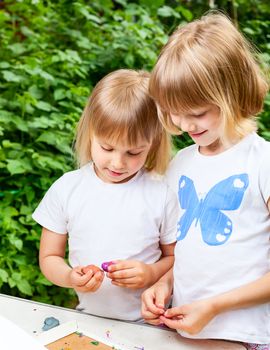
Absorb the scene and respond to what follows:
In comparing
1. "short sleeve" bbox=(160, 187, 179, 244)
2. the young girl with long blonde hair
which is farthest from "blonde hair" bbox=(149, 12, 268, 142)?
"short sleeve" bbox=(160, 187, 179, 244)

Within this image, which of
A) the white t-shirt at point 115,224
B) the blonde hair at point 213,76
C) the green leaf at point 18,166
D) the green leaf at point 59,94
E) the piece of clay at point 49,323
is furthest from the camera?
the green leaf at point 59,94

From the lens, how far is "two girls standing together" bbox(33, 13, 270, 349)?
3.48 feet

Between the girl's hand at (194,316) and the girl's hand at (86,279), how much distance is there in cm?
18

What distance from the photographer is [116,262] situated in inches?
46.3

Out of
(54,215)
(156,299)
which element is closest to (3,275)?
(54,215)

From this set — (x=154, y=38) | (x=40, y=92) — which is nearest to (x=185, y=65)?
(x=40, y=92)

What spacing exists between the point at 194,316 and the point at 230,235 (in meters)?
0.18

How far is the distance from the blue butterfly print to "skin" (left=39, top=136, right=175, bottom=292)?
13cm

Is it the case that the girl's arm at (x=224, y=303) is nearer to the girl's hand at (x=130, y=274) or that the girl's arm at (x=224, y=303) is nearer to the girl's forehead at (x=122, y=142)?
the girl's hand at (x=130, y=274)

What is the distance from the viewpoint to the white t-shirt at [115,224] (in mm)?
1262

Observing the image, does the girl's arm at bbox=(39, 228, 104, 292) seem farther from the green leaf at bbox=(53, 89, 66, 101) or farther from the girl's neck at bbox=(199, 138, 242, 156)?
the green leaf at bbox=(53, 89, 66, 101)

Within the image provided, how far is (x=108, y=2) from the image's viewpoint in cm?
286

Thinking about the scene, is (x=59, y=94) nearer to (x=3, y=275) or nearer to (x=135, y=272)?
(x=3, y=275)

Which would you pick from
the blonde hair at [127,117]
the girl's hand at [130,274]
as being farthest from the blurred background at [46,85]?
the girl's hand at [130,274]
